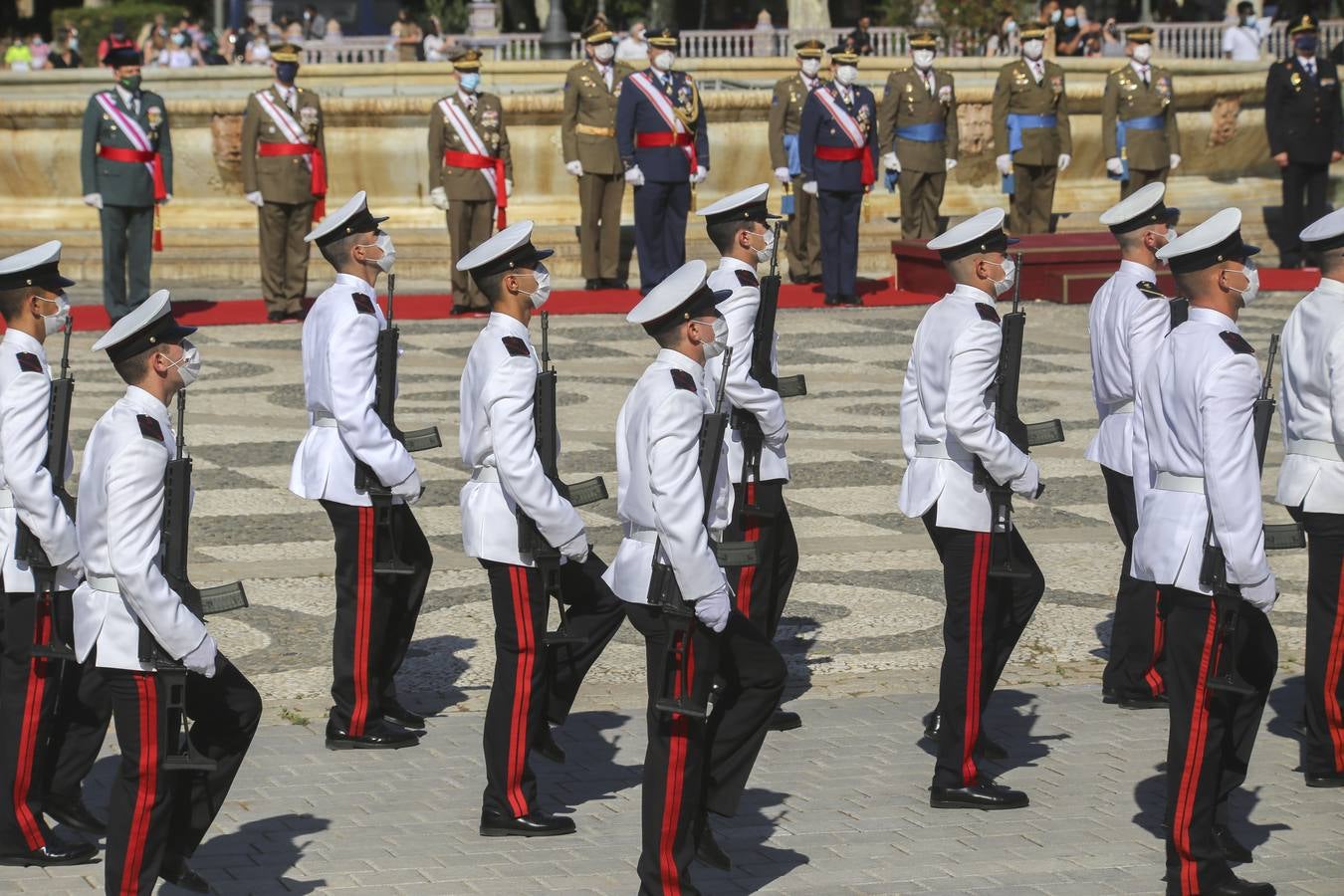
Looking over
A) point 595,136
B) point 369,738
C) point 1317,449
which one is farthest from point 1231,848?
point 595,136

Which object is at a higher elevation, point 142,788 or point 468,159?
point 468,159

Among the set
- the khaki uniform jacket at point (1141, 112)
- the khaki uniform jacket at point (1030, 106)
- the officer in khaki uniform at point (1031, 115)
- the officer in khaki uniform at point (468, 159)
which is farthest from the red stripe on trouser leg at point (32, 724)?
the khaki uniform jacket at point (1141, 112)

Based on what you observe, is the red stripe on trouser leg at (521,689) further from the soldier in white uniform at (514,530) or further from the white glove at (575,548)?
the white glove at (575,548)

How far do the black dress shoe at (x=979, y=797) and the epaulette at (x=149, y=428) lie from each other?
2745mm

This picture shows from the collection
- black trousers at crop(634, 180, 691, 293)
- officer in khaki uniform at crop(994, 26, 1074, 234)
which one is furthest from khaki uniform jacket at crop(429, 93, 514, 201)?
officer in khaki uniform at crop(994, 26, 1074, 234)

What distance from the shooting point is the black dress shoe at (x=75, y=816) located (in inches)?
273

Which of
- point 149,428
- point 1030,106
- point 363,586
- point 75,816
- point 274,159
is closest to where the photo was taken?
point 149,428

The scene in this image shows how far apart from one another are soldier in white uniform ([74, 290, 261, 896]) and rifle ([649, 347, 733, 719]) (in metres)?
1.16

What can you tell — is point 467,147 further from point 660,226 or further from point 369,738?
point 369,738

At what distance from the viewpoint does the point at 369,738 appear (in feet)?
25.7

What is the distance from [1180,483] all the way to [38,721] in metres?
3.47

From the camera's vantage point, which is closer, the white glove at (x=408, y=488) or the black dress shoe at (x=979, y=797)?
the black dress shoe at (x=979, y=797)

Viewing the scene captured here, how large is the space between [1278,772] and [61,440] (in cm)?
407

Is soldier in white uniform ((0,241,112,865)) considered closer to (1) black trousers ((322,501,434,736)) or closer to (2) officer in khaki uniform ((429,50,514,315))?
(1) black trousers ((322,501,434,736))
